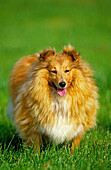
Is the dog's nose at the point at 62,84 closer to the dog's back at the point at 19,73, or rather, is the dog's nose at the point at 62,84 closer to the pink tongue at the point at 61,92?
the pink tongue at the point at 61,92

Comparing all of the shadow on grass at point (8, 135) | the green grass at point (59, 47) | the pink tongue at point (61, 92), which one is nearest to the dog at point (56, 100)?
the pink tongue at point (61, 92)

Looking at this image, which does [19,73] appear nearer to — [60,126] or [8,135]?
[8,135]

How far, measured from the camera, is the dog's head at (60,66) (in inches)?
152

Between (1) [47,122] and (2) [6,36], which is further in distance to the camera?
(2) [6,36]

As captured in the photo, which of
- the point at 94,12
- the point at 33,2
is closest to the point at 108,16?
the point at 94,12

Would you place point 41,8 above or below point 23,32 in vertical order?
above

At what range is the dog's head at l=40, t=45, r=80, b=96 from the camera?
3.85m

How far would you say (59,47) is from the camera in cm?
1448

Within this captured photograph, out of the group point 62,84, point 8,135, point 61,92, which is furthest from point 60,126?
point 8,135

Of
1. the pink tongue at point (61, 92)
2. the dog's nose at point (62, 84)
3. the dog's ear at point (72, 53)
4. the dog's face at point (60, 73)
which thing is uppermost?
the dog's ear at point (72, 53)

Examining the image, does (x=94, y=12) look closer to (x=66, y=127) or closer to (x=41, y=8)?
A: (x=41, y=8)

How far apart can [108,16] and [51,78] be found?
84.8 ft

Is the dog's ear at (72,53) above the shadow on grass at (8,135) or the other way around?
above

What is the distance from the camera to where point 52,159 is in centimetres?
349
